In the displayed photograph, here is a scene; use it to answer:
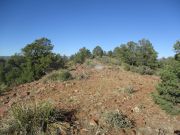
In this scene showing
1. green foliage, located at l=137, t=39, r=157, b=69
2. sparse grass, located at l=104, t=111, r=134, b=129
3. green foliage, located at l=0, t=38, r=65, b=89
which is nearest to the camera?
sparse grass, located at l=104, t=111, r=134, b=129

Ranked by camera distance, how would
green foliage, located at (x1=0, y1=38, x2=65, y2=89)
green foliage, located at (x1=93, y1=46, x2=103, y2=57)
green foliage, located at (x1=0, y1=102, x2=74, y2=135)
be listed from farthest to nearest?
1. green foliage, located at (x1=93, y1=46, x2=103, y2=57)
2. green foliage, located at (x1=0, y1=38, x2=65, y2=89)
3. green foliage, located at (x1=0, y1=102, x2=74, y2=135)

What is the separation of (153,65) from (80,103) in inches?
748

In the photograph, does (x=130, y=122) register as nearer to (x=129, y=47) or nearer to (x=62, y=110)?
(x=62, y=110)

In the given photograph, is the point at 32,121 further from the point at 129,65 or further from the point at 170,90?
the point at 129,65

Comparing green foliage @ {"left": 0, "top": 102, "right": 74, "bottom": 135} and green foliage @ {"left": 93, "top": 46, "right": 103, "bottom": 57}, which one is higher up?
green foliage @ {"left": 93, "top": 46, "right": 103, "bottom": 57}

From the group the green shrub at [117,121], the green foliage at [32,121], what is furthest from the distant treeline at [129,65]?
the green foliage at [32,121]

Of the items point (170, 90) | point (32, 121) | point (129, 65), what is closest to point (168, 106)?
point (170, 90)

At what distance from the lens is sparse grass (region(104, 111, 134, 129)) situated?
22.7 ft

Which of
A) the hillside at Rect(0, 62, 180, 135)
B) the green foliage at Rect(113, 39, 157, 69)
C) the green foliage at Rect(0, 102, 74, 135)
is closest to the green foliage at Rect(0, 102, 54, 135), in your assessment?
the green foliage at Rect(0, 102, 74, 135)

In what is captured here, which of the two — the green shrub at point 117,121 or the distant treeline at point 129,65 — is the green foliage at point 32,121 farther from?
the distant treeline at point 129,65

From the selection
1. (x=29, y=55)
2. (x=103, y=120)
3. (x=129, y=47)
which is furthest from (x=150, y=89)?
(x=129, y=47)

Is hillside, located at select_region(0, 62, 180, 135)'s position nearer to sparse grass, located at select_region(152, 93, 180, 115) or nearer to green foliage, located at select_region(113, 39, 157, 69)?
sparse grass, located at select_region(152, 93, 180, 115)

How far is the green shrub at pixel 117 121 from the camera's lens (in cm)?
694

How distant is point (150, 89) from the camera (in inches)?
469
